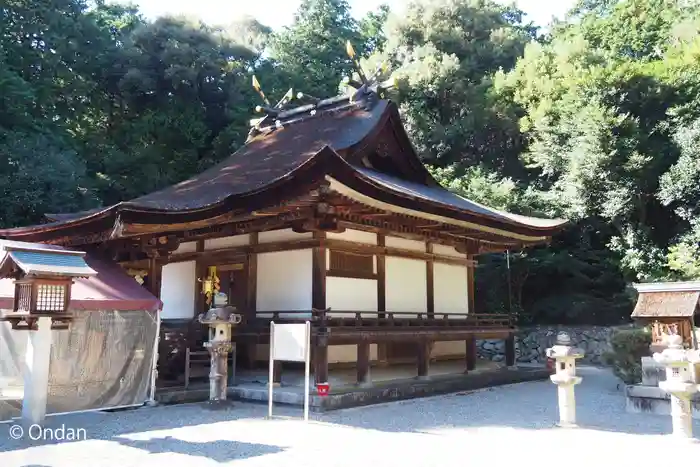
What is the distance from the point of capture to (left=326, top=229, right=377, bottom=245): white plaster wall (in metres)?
10.5

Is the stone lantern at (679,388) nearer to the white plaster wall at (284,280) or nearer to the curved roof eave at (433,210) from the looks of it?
the curved roof eave at (433,210)

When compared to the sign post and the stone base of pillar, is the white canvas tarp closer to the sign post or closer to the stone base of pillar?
the stone base of pillar

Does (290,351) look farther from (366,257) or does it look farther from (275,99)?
(275,99)

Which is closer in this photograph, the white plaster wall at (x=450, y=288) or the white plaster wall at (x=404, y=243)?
the white plaster wall at (x=404, y=243)

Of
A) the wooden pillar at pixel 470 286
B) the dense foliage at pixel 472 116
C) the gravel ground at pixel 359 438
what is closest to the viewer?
the gravel ground at pixel 359 438

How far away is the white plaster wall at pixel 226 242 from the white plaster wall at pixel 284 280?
53cm

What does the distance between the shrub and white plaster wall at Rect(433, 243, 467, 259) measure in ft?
13.4

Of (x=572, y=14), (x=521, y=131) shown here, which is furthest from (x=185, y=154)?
(x=572, y=14)

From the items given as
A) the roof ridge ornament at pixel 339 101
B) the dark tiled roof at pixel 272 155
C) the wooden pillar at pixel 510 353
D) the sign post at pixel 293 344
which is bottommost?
the wooden pillar at pixel 510 353

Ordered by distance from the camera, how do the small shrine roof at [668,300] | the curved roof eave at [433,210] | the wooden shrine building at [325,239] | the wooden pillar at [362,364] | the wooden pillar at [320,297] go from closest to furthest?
the curved roof eave at [433,210], the small shrine roof at [668,300], the wooden pillar at [320,297], the wooden shrine building at [325,239], the wooden pillar at [362,364]

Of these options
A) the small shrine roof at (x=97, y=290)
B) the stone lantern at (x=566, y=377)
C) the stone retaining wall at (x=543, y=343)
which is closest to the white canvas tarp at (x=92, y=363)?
the small shrine roof at (x=97, y=290)

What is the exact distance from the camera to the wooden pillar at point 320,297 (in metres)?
9.02

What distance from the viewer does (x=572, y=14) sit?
39406mm

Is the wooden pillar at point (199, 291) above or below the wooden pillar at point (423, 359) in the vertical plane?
above
